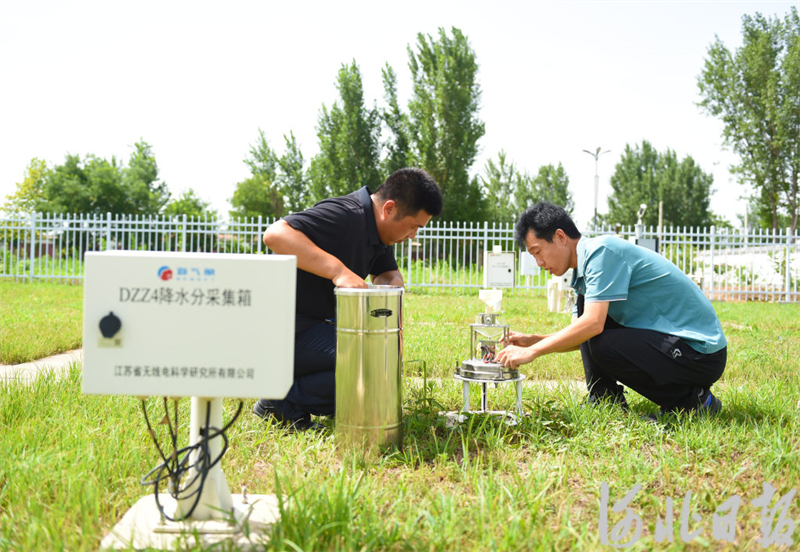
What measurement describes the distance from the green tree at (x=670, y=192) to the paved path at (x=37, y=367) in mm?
41240

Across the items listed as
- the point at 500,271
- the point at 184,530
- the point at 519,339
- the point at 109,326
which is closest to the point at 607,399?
the point at 519,339

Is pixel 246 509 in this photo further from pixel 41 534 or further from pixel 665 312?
pixel 665 312

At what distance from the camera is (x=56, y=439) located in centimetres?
280

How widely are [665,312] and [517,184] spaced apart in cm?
3983

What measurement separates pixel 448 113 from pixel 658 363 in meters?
25.1

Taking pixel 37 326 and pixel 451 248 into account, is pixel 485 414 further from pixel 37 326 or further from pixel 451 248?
pixel 451 248

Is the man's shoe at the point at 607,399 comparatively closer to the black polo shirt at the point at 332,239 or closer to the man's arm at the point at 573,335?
the man's arm at the point at 573,335

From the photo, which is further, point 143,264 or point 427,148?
point 427,148

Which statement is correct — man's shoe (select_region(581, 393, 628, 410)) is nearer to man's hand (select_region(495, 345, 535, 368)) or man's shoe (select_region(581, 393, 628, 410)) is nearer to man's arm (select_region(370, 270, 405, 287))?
A: man's hand (select_region(495, 345, 535, 368))

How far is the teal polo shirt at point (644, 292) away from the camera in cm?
333

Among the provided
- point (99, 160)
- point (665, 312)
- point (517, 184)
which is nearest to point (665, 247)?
point (665, 312)

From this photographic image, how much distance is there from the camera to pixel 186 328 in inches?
73.7

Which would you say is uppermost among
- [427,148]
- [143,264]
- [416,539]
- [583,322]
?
[427,148]

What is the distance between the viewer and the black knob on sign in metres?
1.84
